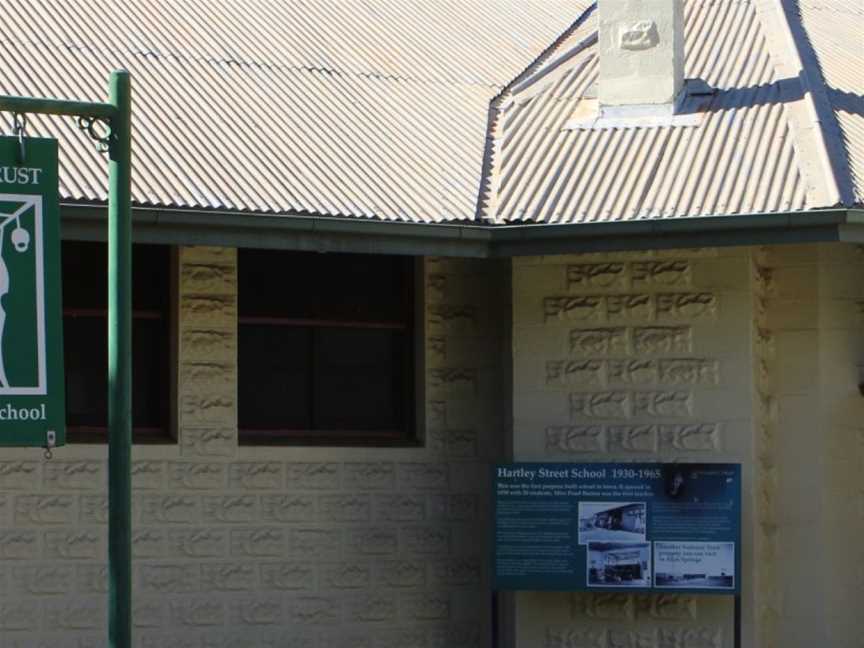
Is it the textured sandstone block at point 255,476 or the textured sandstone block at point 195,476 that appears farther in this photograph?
the textured sandstone block at point 255,476

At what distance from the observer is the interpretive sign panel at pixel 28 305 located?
8.98 m

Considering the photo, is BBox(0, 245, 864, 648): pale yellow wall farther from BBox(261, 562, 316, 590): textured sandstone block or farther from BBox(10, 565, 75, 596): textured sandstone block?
BBox(10, 565, 75, 596): textured sandstone block

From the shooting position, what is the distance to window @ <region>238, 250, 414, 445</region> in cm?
1383

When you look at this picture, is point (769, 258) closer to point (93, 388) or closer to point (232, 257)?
point (232, 257)

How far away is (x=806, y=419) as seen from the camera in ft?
45.2

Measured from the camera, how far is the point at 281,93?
1463 centimetres

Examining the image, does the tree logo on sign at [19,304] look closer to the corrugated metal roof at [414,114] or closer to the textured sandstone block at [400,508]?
the corrugated metal roof at [414,114]

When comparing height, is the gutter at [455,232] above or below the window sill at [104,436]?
above

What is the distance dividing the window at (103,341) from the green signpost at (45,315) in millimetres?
3949


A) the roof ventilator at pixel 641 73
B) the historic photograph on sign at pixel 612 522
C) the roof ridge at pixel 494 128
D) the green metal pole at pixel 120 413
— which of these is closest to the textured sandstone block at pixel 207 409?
the roof ridge at pixel 494 128

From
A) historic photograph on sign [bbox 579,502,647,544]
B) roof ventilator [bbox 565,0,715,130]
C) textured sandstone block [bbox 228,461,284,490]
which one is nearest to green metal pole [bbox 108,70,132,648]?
textured sandstone block [bbox 228,461,284,490]

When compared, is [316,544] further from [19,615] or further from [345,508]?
[19,615]

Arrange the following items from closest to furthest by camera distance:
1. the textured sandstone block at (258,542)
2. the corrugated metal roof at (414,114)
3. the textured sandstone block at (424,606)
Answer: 1. the corrugated metal roof at (414,114)
2. the textured sandstone block at (258,542)
3. the textured sandstone block at (424,606)

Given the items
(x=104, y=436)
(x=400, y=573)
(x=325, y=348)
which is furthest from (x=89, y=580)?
(x=325, y=348)
